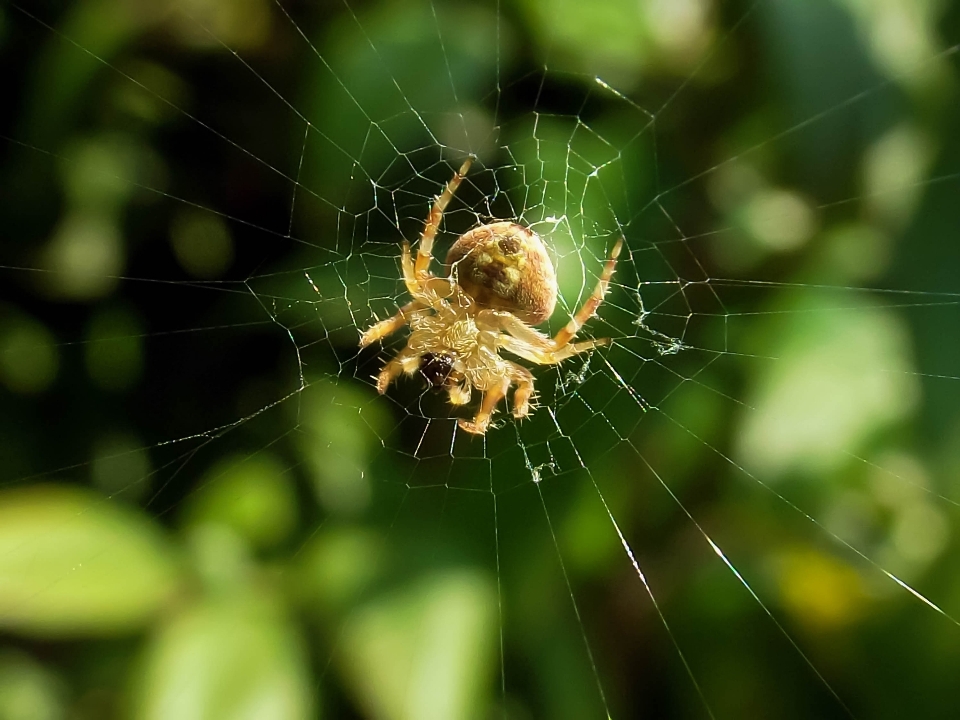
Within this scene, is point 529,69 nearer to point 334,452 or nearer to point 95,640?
point 334,452

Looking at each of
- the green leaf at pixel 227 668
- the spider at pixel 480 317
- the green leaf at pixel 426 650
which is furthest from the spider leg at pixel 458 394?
the green leaf at pixel 227 668

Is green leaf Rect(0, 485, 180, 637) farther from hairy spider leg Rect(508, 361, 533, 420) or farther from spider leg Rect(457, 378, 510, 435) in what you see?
hairy spider leg Rect(508, 361, 533, 420)

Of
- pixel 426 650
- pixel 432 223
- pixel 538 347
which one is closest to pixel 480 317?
pixel 538 347

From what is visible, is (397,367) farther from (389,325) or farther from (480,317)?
(480,317)

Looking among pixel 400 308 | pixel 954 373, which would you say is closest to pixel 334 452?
pixel 400 308

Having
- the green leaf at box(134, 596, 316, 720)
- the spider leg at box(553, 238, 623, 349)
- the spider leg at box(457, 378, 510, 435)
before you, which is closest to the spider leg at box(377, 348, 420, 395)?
the spider leg at box(457, 378, 510, 435)
